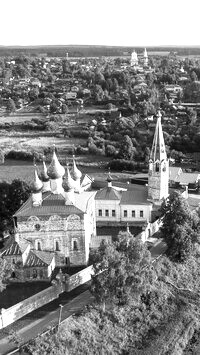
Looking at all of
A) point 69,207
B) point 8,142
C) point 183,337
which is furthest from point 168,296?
point 8,142

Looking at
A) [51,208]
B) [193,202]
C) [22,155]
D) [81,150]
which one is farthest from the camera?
[81,150]

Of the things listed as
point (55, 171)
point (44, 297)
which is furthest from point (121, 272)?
point (55, 171)

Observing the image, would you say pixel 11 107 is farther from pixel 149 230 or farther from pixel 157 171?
pixel 149 230

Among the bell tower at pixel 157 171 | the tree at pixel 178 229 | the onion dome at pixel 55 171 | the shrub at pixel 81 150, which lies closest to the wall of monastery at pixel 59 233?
the onion dome at pixel 55 171

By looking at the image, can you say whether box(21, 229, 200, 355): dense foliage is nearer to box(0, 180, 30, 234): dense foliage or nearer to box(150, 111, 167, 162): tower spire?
box(150, 111, 167, 162): tower spire

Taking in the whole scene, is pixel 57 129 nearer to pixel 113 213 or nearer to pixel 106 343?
pixel 113 213

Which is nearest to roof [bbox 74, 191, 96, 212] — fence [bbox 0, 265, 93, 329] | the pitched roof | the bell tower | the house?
fence [bbox 0, 265, 93, 329]

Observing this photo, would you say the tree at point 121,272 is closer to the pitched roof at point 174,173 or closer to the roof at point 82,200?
the roof at point 82,200
